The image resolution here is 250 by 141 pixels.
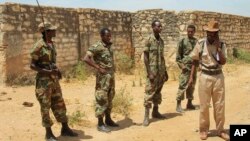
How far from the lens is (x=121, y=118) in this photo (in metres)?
8.11

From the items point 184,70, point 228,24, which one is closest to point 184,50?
point 184,70

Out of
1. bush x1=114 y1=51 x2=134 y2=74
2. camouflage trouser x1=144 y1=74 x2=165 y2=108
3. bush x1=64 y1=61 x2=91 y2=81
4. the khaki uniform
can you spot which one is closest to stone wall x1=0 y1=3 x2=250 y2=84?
bush x1=64 y1=61 x2=91 y2=81

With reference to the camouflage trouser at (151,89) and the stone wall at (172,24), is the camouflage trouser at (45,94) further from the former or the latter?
the stone wall at (172,24)

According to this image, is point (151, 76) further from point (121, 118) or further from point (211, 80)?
point (211, 80)

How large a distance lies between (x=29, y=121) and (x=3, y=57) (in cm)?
337

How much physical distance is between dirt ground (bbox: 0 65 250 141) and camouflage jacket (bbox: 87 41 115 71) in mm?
1133

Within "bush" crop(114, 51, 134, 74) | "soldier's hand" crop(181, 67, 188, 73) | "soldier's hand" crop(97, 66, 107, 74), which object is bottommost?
"bush" crop(114, 51, 134, 74)

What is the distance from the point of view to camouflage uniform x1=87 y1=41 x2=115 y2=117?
22.7ft

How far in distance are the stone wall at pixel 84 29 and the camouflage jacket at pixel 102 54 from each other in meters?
4.35

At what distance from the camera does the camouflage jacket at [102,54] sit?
6.93 metres

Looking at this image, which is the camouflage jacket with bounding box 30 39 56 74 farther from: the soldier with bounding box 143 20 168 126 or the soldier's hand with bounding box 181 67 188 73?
the soldier's hand with bounding box 181 67 188 73

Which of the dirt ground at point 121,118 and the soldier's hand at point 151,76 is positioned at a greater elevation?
the soldier's hand at point 151,76

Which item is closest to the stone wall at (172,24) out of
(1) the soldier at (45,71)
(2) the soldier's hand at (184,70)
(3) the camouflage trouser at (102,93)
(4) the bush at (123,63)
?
(4) the bush at (123,63)

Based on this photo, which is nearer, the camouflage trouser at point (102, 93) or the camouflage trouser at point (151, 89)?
the camouflage trouser at point (102, 93)
